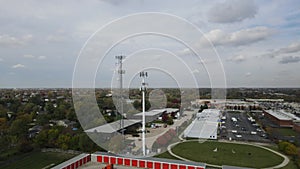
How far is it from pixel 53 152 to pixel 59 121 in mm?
5029

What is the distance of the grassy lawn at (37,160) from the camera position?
7099 millimetres

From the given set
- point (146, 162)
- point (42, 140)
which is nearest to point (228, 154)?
point (146, 162)

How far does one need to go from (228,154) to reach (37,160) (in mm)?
6868

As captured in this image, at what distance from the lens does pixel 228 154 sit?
8188 mm

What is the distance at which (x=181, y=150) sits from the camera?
8641 millimetres

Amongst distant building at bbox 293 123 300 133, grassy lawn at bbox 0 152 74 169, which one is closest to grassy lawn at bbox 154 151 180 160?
grassy lawn at bbox 0 152 74 169

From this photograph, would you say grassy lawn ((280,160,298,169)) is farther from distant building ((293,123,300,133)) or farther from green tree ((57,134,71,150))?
green tree ((57,134,71,150))

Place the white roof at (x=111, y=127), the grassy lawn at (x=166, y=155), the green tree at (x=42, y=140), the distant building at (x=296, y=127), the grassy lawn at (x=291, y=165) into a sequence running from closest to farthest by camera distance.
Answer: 1. the grassy lawn at (x=291, y=165)
2. the grassy lawn at (x=166, y=155)
3. the green tree at (x=42, y=140)
4. the white roof at (x=111, y=127)
5. the distant building at (x=296, y=127)

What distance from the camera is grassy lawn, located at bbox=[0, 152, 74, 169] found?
7.10m

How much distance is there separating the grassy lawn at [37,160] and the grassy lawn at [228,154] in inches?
167

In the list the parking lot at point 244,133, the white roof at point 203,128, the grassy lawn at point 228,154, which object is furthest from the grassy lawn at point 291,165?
the white roof at point 203,128

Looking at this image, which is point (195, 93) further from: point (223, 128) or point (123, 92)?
point (223, 128)

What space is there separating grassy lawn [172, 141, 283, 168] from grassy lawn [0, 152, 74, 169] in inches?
167

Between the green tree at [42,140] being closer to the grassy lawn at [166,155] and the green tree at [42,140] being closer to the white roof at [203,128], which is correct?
the grassy lawn at [166,155]
